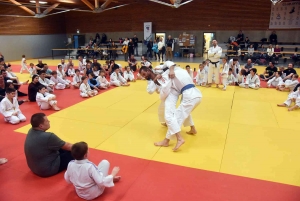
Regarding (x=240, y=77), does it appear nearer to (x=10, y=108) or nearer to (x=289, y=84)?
(x=289, y=84)

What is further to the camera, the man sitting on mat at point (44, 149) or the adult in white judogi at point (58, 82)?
the adult in white judogi at point (58, 82)

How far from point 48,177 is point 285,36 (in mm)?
18391

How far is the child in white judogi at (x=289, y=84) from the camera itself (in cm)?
855

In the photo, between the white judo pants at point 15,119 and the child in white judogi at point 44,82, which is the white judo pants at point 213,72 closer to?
the child in white judogi at point 44,82

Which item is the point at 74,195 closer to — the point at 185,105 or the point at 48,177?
the point at 48,177

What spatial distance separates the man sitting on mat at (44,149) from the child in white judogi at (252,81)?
7860 millimetres

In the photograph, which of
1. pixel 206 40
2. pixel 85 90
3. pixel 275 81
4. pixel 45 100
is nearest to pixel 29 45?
pixel 206 40

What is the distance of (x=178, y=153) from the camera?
4219mm

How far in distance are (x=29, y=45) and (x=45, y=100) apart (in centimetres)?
1661

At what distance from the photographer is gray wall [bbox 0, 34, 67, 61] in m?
18.7

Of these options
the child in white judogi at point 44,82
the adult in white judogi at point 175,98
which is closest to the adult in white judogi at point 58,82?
the child in white judogi at point 44,82

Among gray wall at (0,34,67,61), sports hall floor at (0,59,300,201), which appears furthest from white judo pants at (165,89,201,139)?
gray wall at (0,34,67,61)

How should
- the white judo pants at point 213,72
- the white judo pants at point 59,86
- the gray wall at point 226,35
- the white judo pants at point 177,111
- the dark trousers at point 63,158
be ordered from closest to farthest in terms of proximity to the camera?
the dark trousers at point 63,158 < the white judo pants at point 177,111 < the white judo pants at point 59,86 < the white judo pants at point 213,72 < the gray wall at point 226,35

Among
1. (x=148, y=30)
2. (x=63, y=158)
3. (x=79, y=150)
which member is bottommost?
(x=63, y=158)
